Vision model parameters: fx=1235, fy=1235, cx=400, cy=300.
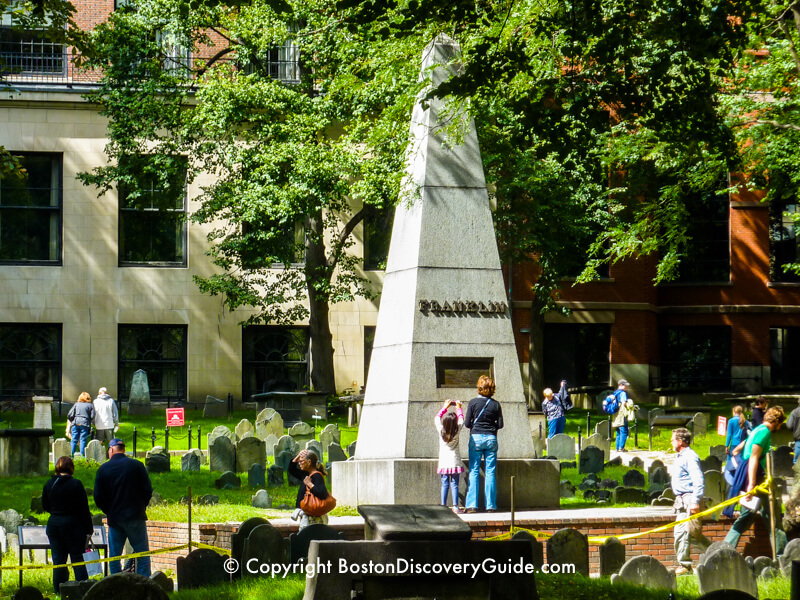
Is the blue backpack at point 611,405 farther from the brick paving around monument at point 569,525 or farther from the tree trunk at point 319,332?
the brick paving around monument at point 569,525

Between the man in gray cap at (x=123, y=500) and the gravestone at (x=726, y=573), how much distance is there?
5.80 meters

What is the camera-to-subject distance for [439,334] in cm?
1622

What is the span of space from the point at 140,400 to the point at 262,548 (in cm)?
2346

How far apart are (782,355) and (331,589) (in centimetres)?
3816

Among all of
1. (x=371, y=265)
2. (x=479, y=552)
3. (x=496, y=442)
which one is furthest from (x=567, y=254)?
(x=479, y=552)

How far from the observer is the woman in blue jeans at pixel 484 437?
15164 mm

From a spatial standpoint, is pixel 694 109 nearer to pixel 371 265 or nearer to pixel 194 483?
pixel 194 483

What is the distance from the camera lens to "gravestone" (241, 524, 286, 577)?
1184 cm

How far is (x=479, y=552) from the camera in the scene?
8.51 m

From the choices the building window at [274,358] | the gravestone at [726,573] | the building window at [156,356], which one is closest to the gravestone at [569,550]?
the gravestone at [726,573]

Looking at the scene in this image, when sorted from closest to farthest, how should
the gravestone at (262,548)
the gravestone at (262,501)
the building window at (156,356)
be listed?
the gravestone at (262,548)
the gravestone at (262,501)
the building window at (156,356)

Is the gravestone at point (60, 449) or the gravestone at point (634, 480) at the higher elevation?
the gravestone at point (60, 449)

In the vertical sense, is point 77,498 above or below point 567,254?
below

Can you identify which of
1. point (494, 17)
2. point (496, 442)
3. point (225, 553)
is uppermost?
point (494, 17)
